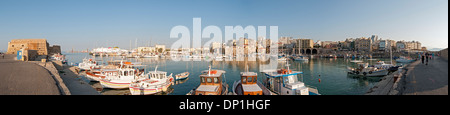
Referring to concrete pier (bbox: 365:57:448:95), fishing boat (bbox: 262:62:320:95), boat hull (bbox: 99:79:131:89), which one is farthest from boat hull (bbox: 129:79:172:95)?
concrete pier (bbox: 365:57:448:95)

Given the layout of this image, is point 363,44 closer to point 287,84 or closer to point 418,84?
point 418,84

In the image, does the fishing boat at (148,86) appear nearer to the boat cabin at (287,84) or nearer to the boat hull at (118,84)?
the boat hull at (118,84)

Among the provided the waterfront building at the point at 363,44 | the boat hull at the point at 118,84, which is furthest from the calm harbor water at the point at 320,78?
the waterfront building at the point at 363,44

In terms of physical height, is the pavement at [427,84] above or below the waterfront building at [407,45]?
below

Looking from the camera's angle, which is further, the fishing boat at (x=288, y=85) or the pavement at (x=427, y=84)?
the fishing boat at (x=288, y=85)

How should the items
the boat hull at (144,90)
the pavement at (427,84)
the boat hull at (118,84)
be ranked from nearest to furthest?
the pavement at (427,84) → the boat hull at (144,90) → the boat hull at (118,84)

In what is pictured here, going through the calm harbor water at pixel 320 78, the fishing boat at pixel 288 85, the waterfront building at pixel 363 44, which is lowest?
the calm harbor water at pixel 320 78

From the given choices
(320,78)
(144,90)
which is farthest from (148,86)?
(320,78)

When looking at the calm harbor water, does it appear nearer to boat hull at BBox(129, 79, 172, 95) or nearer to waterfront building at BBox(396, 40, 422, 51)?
boat hull at BBox(129, 79, 172, 95)
